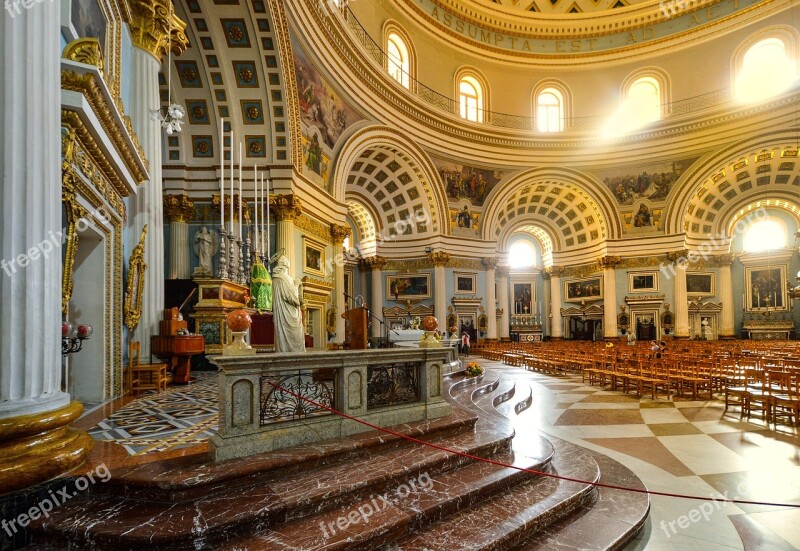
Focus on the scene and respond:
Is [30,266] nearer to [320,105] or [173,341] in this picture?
[173,341]

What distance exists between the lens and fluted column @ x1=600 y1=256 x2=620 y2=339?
2528cm

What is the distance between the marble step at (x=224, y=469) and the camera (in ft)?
9.45

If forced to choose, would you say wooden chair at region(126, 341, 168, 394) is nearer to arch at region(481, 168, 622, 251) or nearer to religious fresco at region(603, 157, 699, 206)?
arch at region(481, 168, 622, 251)

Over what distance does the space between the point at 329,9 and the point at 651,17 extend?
65.2ft

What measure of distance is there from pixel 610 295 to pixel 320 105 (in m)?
20.0

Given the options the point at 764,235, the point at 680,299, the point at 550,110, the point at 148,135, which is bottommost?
the point at 680,299

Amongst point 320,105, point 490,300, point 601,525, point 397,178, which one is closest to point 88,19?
point 601,525

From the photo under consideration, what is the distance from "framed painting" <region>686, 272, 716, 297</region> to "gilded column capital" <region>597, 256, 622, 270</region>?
14.0 feet

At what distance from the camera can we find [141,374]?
6.97 metres

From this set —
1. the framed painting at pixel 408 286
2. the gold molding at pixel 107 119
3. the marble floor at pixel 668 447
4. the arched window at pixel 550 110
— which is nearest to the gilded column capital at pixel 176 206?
the gold molding at pixel 107 119

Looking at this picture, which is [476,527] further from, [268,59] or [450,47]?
[450,47]

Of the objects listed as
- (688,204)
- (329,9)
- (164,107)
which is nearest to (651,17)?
(688,204)

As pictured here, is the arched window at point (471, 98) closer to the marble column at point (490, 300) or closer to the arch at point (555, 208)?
the arch at point (555, 208)

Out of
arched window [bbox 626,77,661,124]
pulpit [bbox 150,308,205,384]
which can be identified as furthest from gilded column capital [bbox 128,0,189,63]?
arched window [bbox 626,77,661,124]
